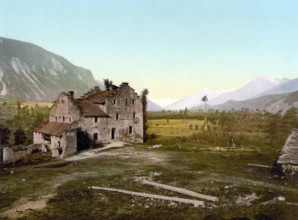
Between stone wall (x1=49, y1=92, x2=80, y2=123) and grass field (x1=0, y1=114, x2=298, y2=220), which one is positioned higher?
stone wall (x1=49, y1=92, x2=80, y2=123)

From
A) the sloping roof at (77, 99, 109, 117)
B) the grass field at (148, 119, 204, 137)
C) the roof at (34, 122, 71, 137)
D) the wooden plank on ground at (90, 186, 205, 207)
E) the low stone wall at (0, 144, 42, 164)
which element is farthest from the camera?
the grass field at (148, 119, 204, 137)

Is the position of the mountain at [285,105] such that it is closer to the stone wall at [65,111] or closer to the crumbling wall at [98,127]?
the crumbling wall at [98,127]

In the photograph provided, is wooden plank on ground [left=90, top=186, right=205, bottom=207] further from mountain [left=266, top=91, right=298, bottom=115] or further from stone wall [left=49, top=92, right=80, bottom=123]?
mountain [left=266, top=91, right=298, bottom=115]

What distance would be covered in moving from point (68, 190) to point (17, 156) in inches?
578

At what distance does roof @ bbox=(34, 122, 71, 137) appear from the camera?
2969 centimetres

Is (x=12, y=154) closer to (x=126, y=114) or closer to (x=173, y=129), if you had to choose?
(x=126, y=114)

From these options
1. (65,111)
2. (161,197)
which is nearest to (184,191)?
(161,197)


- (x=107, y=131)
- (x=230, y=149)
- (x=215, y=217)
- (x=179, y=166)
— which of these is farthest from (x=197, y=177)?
(x=107, y=131)

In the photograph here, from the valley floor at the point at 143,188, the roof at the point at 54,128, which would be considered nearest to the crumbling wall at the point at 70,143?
the roof at the point at 54,128

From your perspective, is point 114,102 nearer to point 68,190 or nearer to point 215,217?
point 68,190

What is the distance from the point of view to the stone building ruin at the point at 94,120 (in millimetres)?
29427

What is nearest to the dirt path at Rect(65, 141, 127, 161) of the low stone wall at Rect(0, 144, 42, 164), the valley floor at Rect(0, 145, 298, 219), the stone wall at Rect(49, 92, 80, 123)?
the valley floor at Rect(0, 145, 298, 219)

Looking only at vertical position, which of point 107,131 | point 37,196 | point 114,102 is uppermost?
point 114,102

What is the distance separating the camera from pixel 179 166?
22797 millimetres
